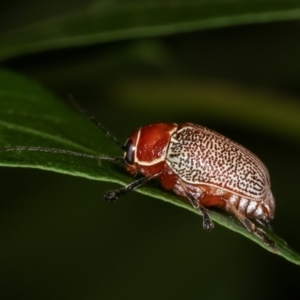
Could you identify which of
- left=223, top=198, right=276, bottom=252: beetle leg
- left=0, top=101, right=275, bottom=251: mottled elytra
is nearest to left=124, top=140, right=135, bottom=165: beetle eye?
left=0, top=101, right=275, bottom=251: mottled elytra

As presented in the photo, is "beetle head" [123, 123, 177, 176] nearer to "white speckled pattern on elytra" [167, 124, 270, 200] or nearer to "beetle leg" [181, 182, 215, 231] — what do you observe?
"white speckled pattern on elytra" [167, 124, 270, 200]

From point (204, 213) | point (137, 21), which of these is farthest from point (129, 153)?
point (137, 21)

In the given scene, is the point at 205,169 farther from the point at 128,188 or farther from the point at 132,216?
the point at 132,216

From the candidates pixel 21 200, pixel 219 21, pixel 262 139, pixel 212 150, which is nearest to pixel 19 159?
pixel 212 150

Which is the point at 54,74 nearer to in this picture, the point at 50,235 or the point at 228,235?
the point at 50,235

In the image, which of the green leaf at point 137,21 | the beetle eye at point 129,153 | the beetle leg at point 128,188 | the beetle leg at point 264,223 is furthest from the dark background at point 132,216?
the beetle leg at point 128,188

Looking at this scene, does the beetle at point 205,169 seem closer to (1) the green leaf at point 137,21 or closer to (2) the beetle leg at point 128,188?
(2) the beetle leg at point 128,188

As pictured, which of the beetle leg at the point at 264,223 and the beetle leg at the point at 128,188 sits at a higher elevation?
the beetle leg at the point at 128,188
